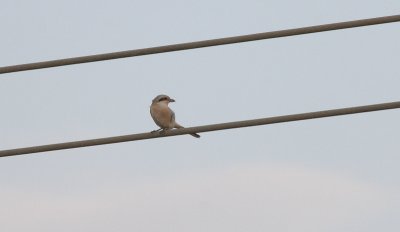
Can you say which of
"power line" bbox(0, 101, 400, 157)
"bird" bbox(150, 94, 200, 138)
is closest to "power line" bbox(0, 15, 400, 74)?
"power line" bbox(0, 101, 400, 157)

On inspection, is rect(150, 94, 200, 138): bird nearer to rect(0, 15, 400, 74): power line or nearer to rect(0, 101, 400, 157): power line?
rect(0, 101, 400, 157): power line

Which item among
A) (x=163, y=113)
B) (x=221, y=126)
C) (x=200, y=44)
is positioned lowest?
(x=163, y=113)

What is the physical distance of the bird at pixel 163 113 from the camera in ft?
57.1

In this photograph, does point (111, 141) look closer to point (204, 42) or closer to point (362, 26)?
point (204, 42)

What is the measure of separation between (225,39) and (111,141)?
5.04 ft

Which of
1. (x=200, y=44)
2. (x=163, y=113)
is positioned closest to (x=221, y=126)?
(x=200, y=44)

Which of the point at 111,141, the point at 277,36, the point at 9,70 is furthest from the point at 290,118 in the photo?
the point at 9,70

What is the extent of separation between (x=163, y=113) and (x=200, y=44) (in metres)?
5.38

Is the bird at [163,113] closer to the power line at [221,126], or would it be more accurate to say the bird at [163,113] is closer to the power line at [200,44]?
the power line at [221,126]

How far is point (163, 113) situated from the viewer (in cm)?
1750

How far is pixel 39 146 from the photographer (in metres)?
12.4

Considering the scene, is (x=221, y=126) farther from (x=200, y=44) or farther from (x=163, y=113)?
(x=163, y=113)

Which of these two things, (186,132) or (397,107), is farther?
(186,132)

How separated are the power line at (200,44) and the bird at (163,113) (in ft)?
16.4
